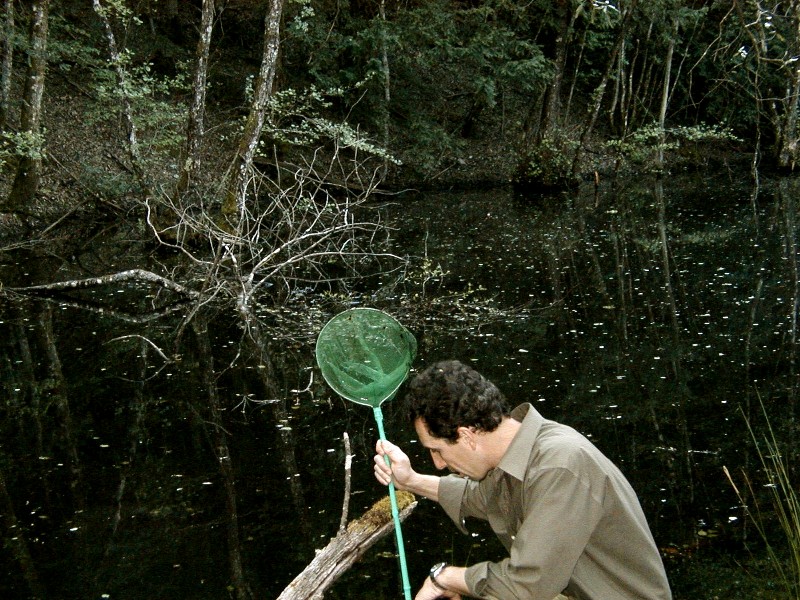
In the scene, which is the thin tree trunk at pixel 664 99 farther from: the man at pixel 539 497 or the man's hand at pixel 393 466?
the man at pixel 539 497

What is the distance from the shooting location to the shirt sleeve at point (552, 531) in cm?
254

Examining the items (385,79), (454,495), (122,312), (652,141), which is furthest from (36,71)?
(652,141)

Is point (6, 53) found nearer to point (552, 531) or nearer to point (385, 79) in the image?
point (385, 79)

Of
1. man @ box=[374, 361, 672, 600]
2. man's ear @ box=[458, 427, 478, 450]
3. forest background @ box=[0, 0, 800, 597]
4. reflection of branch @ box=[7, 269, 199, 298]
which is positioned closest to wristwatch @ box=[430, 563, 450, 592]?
man @ box=[374, 361, 672, 600]

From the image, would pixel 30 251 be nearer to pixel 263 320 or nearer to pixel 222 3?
pixel 263 320

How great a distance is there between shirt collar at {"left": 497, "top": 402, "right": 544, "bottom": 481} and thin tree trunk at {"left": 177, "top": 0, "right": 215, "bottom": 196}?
1281 centimetres

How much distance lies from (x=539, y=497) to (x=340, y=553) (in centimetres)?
132

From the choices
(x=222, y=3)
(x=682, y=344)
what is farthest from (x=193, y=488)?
(x=222, y=3)

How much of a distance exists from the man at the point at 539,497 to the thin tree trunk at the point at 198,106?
12.7 meters

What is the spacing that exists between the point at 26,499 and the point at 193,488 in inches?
43.3

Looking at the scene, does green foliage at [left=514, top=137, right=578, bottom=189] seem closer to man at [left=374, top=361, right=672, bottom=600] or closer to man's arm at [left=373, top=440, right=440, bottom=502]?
man's arm at [left=373, top=440, right=440, bottom=502]

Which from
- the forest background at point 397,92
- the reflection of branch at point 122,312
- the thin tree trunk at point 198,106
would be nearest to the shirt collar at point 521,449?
the reflection of branch at point 122,312

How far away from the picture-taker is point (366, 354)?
11.8ft

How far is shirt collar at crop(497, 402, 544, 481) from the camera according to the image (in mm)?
2668
